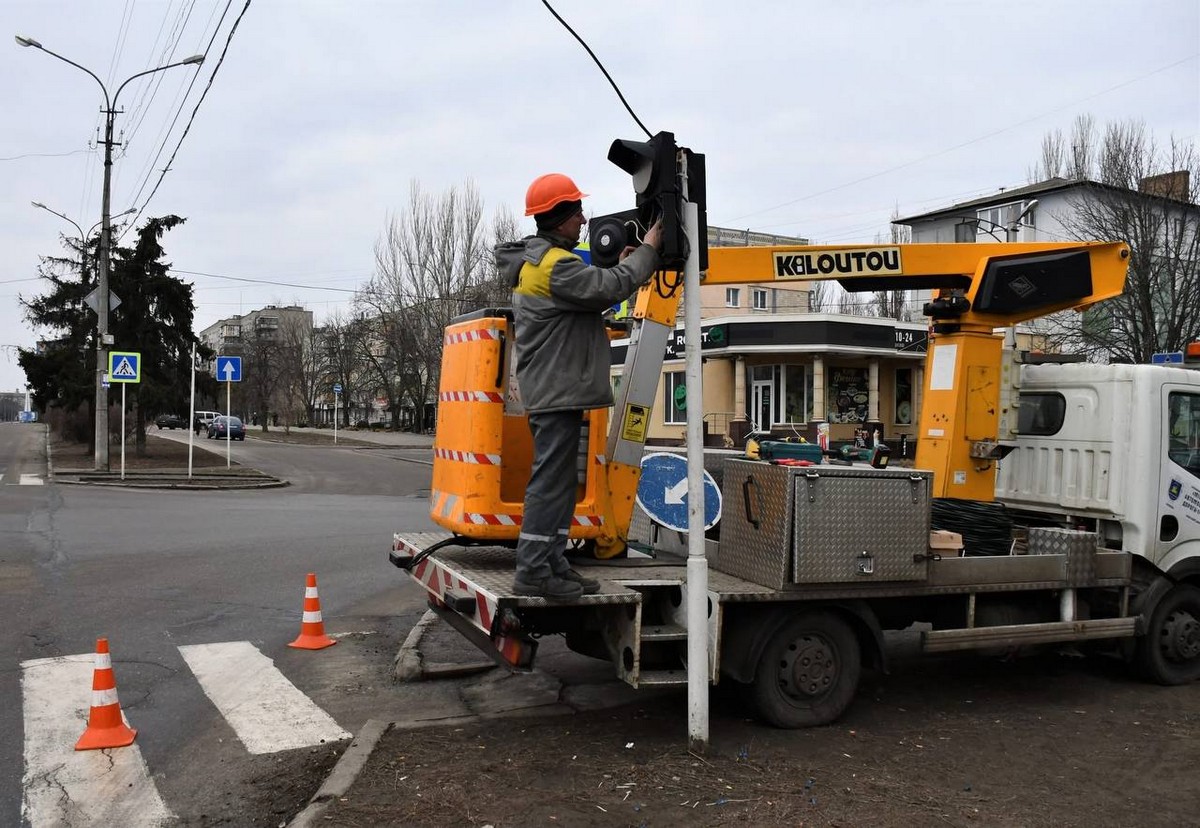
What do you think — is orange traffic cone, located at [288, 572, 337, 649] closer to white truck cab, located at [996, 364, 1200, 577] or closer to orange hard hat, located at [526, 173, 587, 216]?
orange hard hat, located at [526, 173, 587, 216]

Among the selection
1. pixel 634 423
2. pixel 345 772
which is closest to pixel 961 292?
pixel 634 423

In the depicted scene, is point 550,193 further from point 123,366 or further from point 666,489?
point 123,366

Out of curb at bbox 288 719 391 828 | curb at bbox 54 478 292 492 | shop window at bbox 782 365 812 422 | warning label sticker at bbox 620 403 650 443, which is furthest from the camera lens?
shop window at bbox 782 365 812 422

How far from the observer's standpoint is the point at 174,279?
31953 millimetres

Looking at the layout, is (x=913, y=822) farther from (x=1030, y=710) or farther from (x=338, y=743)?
(x=338, y=743)

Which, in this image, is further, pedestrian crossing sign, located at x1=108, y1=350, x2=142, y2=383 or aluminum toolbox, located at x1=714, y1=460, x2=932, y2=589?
pedestrian crossing sign, located at x1=108, y1=350, x2=142, y2=383

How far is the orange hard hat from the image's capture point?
4.94 m

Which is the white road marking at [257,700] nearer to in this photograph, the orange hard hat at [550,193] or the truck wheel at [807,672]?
the truck wheel at [807,672]

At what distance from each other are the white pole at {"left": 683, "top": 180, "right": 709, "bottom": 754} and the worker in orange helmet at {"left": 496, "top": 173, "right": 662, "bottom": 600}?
25cm

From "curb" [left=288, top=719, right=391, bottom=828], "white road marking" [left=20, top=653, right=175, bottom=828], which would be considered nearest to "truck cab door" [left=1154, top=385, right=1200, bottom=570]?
"curb" [left=288, top=719, right=391, bottom=828]

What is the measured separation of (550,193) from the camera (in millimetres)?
4945

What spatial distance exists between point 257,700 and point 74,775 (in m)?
1.38

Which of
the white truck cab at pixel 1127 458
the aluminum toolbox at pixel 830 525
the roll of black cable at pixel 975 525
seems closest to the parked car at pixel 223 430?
the white truck cab at pixel 1127 458

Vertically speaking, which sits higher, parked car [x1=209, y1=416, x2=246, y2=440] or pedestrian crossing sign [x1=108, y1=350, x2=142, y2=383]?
pedestrian crossing sign [x1=108, y1=350, x2=142, y2=383]
